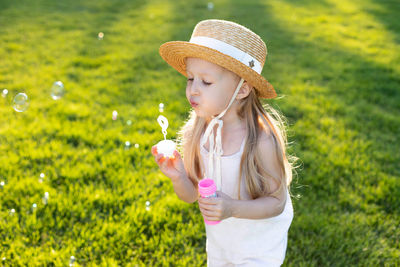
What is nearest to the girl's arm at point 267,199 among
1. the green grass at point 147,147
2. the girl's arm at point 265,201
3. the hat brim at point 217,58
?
the girl's arm at point 265,201

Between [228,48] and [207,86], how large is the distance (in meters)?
0.21

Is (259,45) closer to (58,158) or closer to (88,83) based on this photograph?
(58,158)

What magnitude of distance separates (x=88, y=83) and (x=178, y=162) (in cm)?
367

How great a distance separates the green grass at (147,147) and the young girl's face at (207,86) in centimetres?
130

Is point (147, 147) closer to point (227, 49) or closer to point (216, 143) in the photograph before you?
point (216, 143)

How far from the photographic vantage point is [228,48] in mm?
1763

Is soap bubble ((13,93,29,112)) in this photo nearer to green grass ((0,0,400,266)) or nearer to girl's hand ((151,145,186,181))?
green grass ((0,0,400,266))

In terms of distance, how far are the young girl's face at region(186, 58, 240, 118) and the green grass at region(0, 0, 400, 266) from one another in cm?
130

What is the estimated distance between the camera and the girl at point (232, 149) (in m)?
1.79

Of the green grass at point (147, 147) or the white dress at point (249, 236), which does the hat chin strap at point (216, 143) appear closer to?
the white dress at point (249, 236)

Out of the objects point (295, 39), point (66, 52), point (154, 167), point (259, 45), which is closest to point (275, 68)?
point (295, 39)

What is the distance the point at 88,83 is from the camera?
17.1ft

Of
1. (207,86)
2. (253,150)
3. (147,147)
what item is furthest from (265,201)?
(147,147)

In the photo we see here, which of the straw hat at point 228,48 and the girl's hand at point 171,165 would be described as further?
the girl's hand at point 171,165
